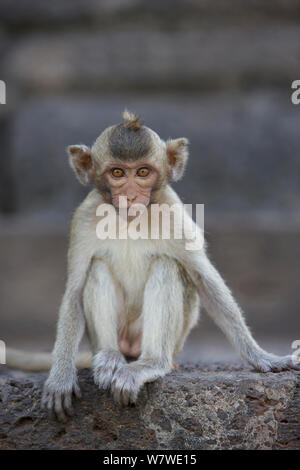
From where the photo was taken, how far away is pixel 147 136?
5.57 metres

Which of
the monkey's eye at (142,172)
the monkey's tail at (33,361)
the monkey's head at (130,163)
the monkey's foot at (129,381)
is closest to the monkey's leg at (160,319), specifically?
the monkey's foot at (129,381)

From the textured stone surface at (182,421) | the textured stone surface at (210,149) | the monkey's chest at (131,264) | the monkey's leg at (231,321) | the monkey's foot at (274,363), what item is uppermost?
the textured stone surface at (210,149)

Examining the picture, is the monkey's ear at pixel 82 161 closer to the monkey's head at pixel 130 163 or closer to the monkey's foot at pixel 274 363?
the monkey's head at pixel 130 163

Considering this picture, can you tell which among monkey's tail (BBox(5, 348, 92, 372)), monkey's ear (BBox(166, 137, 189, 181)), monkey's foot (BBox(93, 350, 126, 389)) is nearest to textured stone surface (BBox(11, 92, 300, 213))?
monkey's tail (BBox(5, 348, 92, 372))

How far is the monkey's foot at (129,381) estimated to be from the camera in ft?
16.9

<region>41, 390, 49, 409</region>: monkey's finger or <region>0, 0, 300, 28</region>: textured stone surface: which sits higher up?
<region>0, 0, 300, 28</region>: textured stone surface

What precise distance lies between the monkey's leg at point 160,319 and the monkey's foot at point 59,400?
0.45 m

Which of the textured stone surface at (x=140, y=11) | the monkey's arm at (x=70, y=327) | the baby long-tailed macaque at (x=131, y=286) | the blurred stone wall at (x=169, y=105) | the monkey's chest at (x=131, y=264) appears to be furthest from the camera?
the textured stone surface at (x=140, y=11)

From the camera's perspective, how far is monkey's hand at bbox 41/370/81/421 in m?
5.24

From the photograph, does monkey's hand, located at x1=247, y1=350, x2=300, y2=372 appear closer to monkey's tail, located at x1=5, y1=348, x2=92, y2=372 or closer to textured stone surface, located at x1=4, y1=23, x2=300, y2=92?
monkey's tail, located at x1=5, y1=348, x2=92, y2=372

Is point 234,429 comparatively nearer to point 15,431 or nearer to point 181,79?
point 15,431

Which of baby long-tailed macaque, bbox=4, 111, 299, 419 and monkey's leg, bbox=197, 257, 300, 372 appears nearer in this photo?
baby long-tailed macaque, bbox=4, 111, 299, 419

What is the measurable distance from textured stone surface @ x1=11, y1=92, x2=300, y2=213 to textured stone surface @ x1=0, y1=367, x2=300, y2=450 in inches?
288
